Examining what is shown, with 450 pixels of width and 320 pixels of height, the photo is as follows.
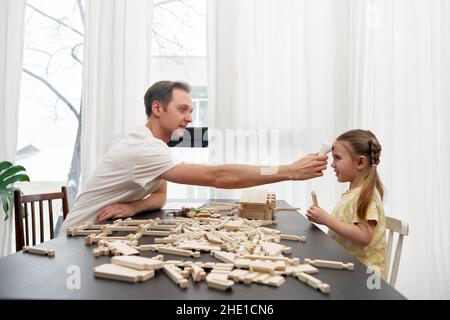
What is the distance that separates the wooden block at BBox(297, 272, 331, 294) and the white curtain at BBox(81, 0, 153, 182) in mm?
2561

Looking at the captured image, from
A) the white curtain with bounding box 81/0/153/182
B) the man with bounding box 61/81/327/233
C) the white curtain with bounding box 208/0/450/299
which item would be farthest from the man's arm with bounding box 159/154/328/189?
the white curtain with bounding box 81/0/153/182

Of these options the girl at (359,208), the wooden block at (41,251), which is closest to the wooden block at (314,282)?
the wooden block at (41,251)

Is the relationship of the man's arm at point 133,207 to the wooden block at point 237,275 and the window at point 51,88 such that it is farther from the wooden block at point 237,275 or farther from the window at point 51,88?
the window at point 51,88

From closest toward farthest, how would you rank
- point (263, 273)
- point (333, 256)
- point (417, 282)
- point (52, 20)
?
point (263, 273) < point (333, 256) < point (417, 282) < point (52, 20)

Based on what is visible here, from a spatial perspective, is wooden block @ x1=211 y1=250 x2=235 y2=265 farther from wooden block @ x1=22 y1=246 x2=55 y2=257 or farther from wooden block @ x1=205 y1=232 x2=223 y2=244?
wooden block @ x1=22 y1=246 x2=55 y2=257

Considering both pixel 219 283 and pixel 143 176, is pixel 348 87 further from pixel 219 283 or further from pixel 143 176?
pixel 219 283

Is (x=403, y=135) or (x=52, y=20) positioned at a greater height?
(x=52, y=20)

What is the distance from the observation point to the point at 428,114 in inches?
126

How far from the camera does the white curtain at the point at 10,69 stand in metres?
3.32

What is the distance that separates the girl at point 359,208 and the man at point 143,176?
189 millimetres

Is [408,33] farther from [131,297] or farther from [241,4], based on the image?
[131,297]

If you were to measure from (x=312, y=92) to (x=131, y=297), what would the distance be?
107 inches

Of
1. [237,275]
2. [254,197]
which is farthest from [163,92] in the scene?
[237,275]
